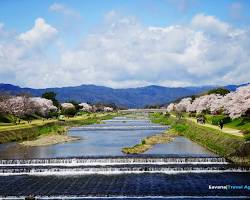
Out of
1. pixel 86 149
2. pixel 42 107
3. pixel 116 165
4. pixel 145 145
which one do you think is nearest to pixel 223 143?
pixel 145 145

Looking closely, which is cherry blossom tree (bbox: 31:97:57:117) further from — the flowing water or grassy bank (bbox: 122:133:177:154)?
the flowing water

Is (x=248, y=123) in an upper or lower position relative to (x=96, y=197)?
upper

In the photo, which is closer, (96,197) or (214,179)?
(96,197)

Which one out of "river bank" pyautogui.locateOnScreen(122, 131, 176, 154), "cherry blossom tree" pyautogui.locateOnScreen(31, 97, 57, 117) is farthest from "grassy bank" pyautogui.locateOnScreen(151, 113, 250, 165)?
"cherry blossom tree" pyautogui.locateOnScreen(31, 97, 57, 117)

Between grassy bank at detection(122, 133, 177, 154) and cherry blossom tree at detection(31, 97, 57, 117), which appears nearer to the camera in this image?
grassy bank at detection(122, 133, 177, 154)

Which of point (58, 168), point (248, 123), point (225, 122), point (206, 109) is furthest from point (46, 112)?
point (58, 168)

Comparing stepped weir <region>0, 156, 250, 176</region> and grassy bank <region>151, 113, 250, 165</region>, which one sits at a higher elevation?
grassy bank <region>151, 113, 250, 165</region>

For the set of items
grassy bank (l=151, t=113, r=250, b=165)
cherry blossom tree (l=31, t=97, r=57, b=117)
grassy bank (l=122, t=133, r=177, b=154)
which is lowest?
grassy bank (l=122, t=133, r=177, b=154)

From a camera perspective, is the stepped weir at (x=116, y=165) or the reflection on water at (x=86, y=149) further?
the reflection on water at (x=86, y=149)

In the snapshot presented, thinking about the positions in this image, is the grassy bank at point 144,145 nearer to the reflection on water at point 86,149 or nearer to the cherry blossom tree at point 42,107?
the reflection on water at point 86,149

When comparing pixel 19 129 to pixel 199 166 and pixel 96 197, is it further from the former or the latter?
pixel 96 197

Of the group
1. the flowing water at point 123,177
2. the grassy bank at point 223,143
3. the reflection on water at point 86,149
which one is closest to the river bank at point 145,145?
A: the reflection on water at point 86,149

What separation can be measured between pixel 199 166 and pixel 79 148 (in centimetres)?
2003

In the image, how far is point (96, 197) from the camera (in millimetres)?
27859
